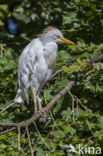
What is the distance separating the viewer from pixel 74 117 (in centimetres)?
223

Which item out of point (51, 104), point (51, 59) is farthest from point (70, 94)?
point (51, 59)

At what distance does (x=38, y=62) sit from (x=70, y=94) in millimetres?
450

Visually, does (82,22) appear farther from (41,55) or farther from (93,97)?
(93,97)

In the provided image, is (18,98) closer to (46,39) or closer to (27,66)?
(27,66)

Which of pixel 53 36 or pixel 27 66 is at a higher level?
pixel 53 36

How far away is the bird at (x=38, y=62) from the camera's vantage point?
2.44 meters

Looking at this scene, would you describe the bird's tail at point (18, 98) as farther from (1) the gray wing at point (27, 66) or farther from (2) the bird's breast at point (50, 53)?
(2) the bird's breast at point (50, 53)

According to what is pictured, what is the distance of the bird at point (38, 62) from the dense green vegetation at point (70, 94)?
70 mm

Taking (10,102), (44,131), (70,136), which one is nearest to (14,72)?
(10,102)

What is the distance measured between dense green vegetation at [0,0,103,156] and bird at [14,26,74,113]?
70mm

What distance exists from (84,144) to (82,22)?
1.21 metres

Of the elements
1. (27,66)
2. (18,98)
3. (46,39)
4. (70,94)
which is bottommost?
(18,98)

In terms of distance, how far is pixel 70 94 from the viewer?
7.22 feet

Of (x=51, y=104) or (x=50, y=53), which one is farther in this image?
(x=50, y=53)
